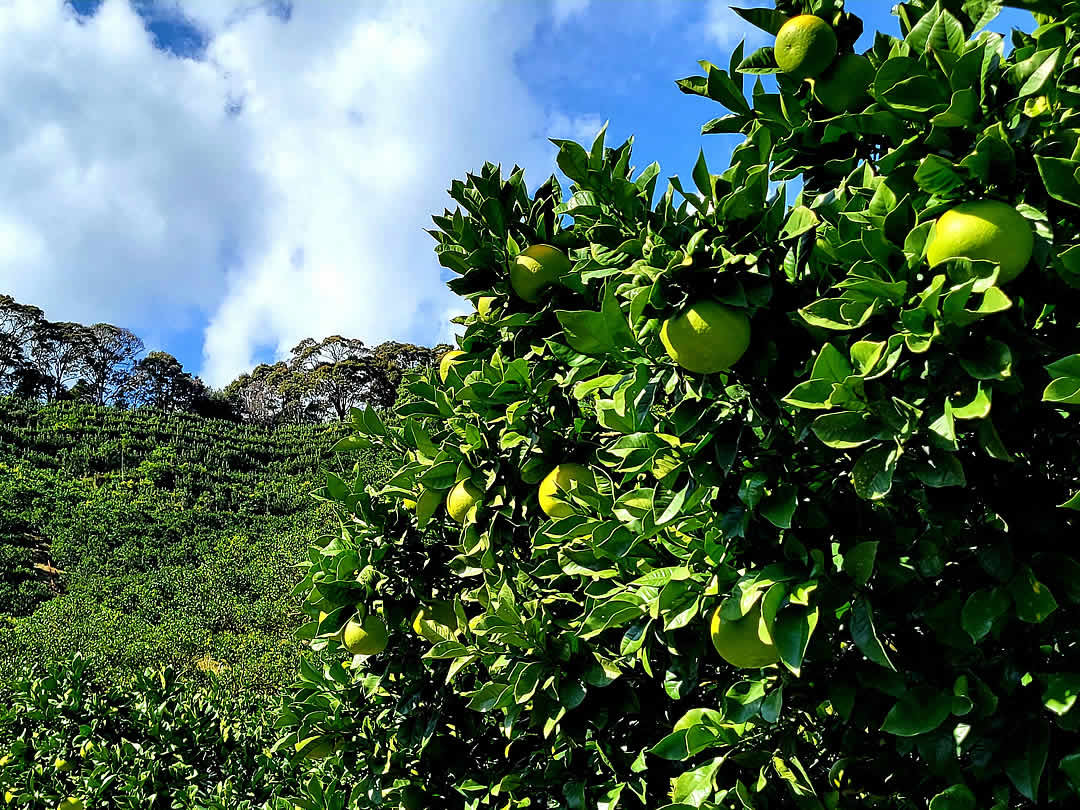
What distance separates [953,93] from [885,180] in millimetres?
148

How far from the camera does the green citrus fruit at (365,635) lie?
2.06 m

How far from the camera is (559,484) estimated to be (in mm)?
1767

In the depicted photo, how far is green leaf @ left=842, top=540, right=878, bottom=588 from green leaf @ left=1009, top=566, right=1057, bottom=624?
0.20 m

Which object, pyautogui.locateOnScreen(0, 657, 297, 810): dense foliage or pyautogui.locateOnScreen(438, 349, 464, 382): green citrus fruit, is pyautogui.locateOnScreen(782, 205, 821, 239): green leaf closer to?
pyautogui.locateOnScreen(438, 349, 464, 382): green citrus fruit

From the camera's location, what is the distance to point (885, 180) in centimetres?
119

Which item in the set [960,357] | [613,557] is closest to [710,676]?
[613,557]

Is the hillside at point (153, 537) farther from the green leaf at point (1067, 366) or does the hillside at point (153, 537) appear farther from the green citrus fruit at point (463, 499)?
the green leaf at point (1067, 366)

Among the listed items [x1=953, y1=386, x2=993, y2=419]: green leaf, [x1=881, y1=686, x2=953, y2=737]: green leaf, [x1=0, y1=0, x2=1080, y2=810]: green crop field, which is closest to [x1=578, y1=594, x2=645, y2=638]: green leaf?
[x1=0, y1=0, x2=1080, y2=810]: green crop field

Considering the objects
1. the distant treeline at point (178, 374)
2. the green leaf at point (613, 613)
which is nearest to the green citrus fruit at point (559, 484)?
the green leaf at point (613, 613)

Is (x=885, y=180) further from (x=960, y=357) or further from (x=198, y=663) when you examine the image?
(x=198, y=663)

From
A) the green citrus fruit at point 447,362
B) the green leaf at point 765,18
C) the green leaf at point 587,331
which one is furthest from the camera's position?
the green citrus fruit at point 447,362

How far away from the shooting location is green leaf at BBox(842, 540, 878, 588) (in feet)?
3.79

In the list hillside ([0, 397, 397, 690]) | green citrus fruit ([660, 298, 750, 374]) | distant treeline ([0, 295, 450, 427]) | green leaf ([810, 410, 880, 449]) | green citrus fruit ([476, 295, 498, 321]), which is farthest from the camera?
distant treeline ([0, 295, 450, 427])

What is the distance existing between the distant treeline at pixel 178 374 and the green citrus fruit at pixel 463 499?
27410 millimetres
